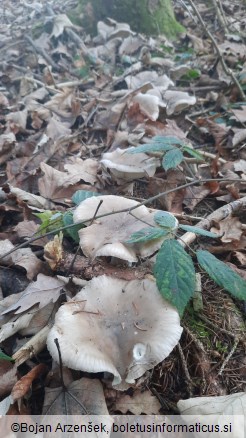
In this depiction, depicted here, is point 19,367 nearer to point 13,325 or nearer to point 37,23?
point 13,325

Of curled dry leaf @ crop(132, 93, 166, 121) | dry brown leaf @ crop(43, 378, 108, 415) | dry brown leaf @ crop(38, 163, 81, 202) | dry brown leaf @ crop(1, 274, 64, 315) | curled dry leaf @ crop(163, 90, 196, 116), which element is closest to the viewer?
dry brown leaf @ crop(43, 378, 108, 415)

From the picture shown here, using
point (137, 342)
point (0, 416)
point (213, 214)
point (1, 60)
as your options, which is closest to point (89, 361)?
point (137, 342)

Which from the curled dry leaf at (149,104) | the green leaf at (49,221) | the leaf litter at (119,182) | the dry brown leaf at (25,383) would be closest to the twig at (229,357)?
the leaf litter at (119,182)

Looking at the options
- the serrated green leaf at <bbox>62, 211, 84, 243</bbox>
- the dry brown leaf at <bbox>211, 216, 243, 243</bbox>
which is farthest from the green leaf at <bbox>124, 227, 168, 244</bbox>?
the dry brown leaf at <bbox>211, 216, 243, 243</bbox>

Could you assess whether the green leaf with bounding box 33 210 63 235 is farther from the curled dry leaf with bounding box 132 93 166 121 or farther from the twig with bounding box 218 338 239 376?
the curled dry leaf with bounding box 132 93 166 121

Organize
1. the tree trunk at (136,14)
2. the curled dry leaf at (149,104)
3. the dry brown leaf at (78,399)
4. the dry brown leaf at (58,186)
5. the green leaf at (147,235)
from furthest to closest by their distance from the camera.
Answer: the tree trunk at (136,14), the curled dry leaf at (149,104), the dry brown leaf at (58,186), the green leaf at (147,235), the dry brown leaf at (78,399)

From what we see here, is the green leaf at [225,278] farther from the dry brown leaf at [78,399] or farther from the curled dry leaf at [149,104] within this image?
the curled dry leaf at [149,104]

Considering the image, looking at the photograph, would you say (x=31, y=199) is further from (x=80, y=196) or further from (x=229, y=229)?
(x=229, y=229)
